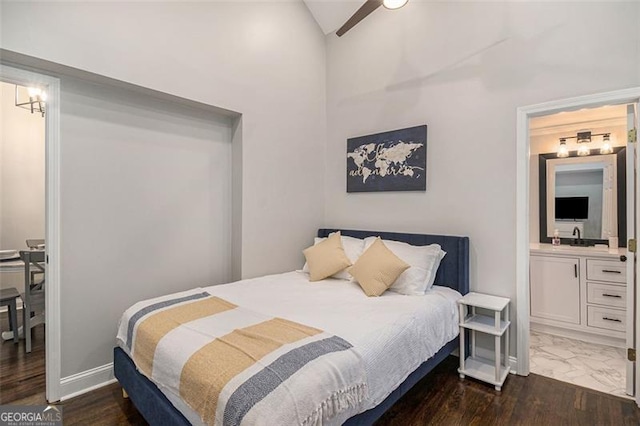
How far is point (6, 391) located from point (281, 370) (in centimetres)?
242

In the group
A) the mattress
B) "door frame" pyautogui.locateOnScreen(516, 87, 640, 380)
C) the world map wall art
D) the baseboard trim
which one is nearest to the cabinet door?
"door frame" pyautogui.locateOnScreen(516, 87, 640, 380)

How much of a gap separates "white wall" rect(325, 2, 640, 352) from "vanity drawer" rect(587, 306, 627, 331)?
130cm

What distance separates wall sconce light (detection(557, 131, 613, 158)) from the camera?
366cm

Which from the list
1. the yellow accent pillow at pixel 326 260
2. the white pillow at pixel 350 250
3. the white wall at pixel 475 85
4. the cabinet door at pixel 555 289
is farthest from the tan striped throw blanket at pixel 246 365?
the cabinet door at pixel 555 289

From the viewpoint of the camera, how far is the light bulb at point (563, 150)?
3.93 meters

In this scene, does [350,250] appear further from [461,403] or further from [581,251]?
[581,251]

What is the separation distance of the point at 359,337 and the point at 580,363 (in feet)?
8.18

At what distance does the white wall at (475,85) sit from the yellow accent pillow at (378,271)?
0.76 m

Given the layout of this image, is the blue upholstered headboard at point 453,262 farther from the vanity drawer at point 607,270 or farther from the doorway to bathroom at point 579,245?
the vanity drawer at point 607,270

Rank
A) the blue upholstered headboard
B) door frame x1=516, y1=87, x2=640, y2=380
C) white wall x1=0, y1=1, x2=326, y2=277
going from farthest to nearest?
the blue upholstered headboard < door frame x1=516, y1=87, x2=640, y2=380 < white wall x1=0, y1=1, x2=326, y2=277

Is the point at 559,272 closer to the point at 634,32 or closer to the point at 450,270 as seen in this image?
the point at 450,270

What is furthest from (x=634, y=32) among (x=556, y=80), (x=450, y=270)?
(x=450, y=270)

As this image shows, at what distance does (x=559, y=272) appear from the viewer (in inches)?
137

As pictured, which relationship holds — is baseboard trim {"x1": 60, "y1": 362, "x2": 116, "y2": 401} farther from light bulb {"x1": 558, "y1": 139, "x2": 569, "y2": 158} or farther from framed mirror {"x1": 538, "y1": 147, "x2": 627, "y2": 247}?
light bulb {"x1": 558, "y1": 139, "x2": 569, "y2": 158}
